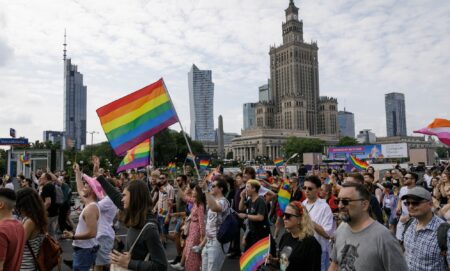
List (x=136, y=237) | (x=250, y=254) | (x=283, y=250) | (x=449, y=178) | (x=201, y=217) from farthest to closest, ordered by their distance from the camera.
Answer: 1. (x=449, y=178)
2. (x=201, y=217)
3. (x=250, y=254)
4. (x=283, y=250)
5. (x=136, y=237)

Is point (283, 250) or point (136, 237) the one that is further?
point (283, 250)

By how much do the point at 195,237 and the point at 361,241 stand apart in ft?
11.7

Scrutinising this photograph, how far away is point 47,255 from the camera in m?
3.90

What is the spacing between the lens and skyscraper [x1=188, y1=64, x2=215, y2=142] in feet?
607

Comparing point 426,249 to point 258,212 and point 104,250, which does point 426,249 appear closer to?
point 258,212

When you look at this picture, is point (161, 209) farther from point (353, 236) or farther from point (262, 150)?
point (262, 150)

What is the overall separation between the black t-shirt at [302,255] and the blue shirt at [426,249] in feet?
2.83

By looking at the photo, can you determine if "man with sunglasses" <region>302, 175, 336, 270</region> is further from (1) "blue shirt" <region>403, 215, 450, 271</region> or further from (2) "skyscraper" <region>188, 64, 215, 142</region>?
(2) "skyscraper" <region>188, 64, 215, 142</region>

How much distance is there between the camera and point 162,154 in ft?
265

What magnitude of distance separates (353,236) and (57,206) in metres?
7.84

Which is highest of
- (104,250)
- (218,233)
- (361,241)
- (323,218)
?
(361,241)

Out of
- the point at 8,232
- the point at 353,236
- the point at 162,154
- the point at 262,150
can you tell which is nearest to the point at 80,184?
the point at 8,232

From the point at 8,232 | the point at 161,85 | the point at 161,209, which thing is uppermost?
the point at 161,85

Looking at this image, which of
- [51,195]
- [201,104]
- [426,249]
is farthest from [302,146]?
[426,249]
